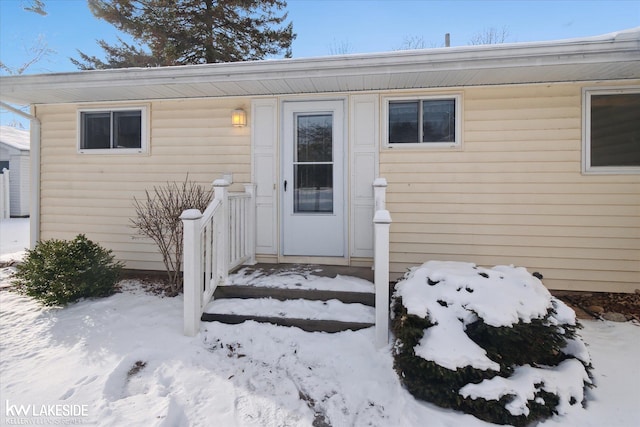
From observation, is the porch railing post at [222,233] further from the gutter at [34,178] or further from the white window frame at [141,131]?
the gutter at [34,178]

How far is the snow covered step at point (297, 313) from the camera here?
304 cm

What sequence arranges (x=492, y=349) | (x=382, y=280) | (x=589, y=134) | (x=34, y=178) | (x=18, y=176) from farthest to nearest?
(x=18, y=176) < (x=34, y=178) < (x=589, y=134) < (x=382, y=280) < (x=492, y=349)

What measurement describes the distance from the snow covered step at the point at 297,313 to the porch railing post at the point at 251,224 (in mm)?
1056

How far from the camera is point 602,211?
4004 millimetres

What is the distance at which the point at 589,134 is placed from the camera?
13.1ft

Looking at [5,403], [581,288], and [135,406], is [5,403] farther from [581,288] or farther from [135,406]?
[581,288]

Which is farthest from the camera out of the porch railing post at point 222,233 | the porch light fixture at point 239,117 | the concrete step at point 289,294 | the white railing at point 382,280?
the porch light fixture at point 239,117

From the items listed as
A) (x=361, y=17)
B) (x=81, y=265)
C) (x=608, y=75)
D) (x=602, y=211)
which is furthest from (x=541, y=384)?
(x=361, y=17)

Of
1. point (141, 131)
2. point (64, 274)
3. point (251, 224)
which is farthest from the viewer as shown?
point (141, 131)

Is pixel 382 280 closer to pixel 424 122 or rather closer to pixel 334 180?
pixel 334 180

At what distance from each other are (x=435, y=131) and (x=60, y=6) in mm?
11014

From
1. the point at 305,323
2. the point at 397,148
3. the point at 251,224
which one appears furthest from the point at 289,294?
the point at 397,148

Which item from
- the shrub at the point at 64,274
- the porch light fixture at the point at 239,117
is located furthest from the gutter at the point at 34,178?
the porch light fixture at the point at 239,117

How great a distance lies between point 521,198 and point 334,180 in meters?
2.28
